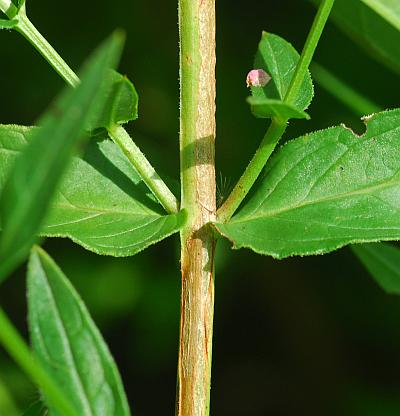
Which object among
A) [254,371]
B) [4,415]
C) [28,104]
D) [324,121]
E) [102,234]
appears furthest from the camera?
[254,371]

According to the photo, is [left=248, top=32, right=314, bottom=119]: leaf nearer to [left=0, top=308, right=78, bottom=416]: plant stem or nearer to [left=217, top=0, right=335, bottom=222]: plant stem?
[left=217, top=0, right=335, bottom=222]: plant stem

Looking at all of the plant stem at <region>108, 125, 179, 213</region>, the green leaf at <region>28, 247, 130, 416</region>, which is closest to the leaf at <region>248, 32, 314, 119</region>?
the plant stem at <region>108, 125, 179, 213</region>

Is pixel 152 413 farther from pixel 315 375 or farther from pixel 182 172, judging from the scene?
pixel 182 172

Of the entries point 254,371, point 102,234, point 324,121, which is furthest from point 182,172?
point 254,371

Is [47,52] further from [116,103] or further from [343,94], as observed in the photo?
[343,94]

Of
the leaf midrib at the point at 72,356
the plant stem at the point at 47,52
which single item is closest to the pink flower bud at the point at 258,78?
the plant stem at the point at 47,52

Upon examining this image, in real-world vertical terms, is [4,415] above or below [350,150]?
below
